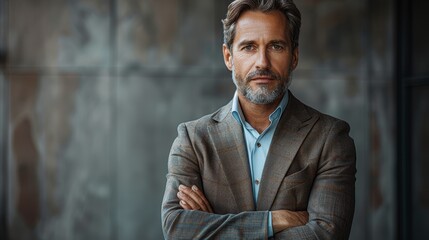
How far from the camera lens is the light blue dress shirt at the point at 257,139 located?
9.30 ft

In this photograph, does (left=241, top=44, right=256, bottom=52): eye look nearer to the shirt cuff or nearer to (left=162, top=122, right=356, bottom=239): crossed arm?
(left=162, top=122, right=356, bottom=239): crossed arm

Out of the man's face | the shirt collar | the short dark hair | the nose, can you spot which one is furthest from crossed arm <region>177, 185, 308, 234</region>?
the short dark hair

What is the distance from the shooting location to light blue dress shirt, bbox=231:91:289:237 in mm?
2836

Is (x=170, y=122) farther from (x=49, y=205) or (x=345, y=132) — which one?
(x=345, y=132)

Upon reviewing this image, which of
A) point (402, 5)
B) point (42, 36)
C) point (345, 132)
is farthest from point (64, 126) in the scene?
point (345, 132)

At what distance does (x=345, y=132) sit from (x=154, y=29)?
4.32 metres

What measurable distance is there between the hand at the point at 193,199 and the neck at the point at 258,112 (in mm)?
410

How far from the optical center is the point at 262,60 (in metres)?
2.72

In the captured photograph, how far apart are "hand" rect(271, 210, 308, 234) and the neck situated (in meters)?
0.42

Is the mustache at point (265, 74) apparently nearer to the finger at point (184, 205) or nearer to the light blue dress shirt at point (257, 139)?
the light blue dress shirt at point (257, 139)

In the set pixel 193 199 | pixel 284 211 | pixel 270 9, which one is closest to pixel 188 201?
pixel 193 199

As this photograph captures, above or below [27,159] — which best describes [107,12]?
→ above

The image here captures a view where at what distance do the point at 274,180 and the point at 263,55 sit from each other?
1.80 feet

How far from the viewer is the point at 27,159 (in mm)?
6715
